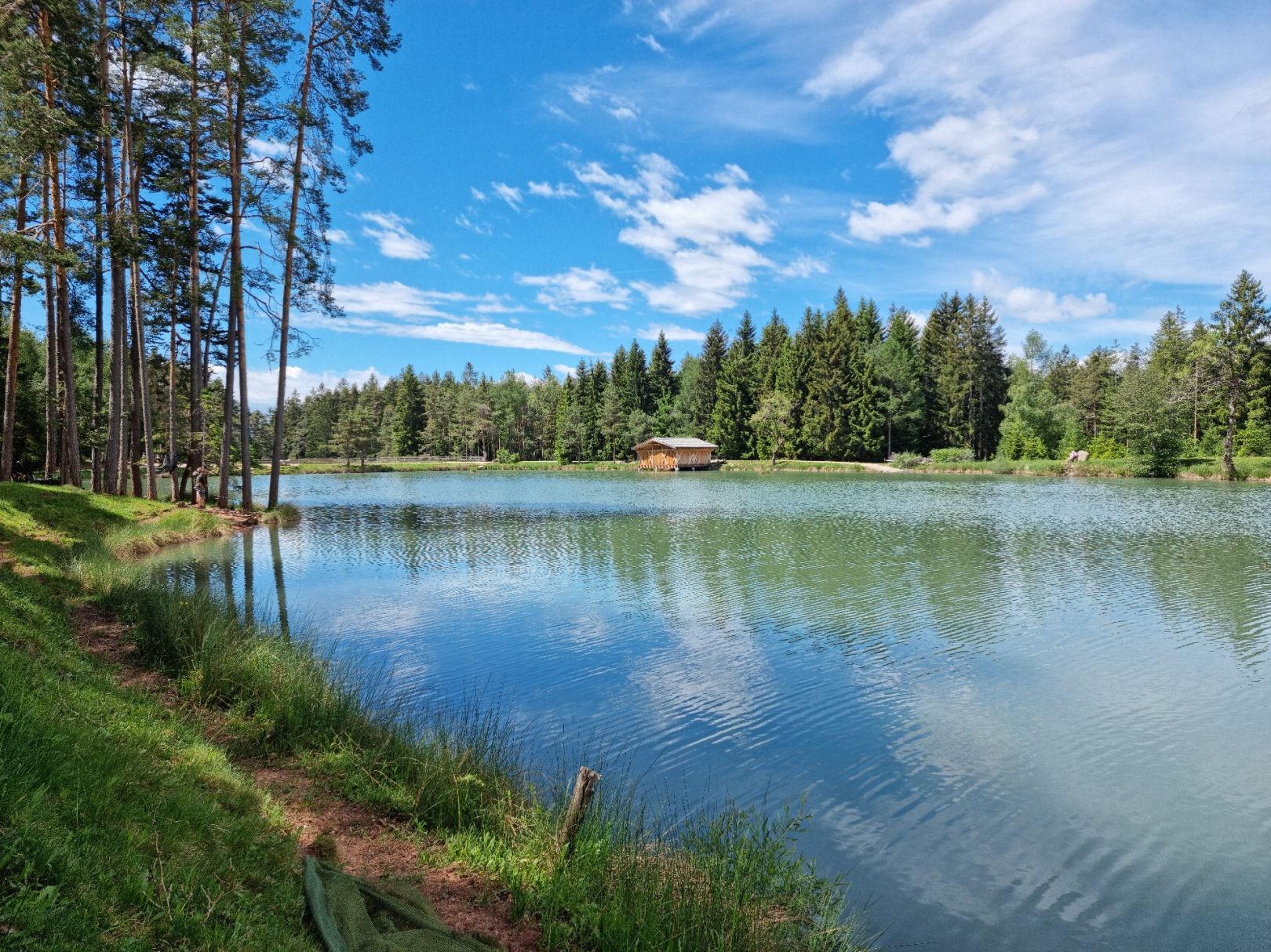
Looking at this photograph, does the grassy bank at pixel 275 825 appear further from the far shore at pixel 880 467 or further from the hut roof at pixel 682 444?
the hut roof at pixel 682 444

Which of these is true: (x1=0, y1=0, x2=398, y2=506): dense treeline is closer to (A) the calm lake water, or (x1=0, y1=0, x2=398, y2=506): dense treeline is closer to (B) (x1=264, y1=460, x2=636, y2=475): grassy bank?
(A) the calm lake water

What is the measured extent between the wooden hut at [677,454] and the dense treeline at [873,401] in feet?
21.5

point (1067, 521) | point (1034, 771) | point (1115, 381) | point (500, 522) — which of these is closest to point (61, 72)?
point (500, 522)

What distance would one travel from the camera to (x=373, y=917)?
370cm

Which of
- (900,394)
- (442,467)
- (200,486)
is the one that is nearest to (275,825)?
(200,486)

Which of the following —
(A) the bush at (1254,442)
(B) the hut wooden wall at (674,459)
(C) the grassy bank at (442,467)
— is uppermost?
(A) the bush at (1254,442)

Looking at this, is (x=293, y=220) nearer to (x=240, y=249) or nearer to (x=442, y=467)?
(x=240, y=249)

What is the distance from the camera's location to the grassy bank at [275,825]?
3.04 meters

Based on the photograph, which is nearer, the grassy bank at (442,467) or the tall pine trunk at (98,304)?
the tall pine trunk at (98,304)

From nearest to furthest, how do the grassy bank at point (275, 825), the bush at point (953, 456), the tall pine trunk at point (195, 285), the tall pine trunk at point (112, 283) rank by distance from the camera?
the grassy bank at point (275, 825), the tall pine trunk at point (112, 283), the tall pine trunk at point (195, 285), the bush at point (953, 456)

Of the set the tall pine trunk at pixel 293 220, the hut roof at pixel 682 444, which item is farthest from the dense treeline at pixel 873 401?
the tall pine trunk at pixel 293 220

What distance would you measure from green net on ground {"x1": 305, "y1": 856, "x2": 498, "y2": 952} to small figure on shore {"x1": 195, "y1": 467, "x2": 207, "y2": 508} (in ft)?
74.9

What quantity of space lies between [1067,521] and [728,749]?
78.2ft

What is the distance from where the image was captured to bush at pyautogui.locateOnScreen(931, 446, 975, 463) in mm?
63625
